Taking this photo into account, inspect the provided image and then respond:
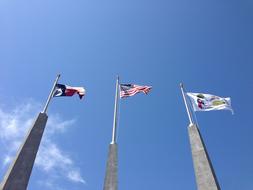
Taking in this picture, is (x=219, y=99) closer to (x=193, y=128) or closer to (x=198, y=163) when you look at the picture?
(x=193, y=128)

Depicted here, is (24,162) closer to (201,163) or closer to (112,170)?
(112,170)

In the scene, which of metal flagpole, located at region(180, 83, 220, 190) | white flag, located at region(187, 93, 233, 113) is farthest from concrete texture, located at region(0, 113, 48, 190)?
white flag, located at region(187, 93, 233, 113)

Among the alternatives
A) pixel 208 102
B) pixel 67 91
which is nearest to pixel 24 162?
pixel 67 91

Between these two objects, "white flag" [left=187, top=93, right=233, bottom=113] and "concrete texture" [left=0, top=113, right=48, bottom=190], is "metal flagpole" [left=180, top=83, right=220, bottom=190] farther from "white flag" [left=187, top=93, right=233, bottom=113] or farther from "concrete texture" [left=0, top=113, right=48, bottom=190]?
"concrete texture" [left=0, top=113, right=48, bottom=190]

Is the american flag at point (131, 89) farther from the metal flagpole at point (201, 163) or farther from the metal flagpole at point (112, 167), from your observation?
the metal flagpole at point (201, 163)

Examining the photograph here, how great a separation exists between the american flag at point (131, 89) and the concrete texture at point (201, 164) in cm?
470

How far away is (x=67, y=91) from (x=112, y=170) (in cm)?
810

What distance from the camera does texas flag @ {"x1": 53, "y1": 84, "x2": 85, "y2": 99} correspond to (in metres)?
22.2

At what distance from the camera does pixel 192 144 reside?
1967 centimetres

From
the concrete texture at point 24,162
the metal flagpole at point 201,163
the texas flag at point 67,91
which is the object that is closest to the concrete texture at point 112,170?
the concrete texture at point 24,162

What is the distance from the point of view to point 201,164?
1831 cm

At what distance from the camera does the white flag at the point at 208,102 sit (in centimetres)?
2114

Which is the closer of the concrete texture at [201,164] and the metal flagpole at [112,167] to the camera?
the metal flagpole at [112,167]

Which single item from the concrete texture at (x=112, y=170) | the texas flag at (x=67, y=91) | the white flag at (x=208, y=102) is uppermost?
the texas flag at (x=67, y=91)
